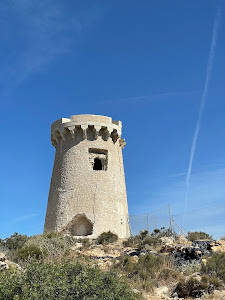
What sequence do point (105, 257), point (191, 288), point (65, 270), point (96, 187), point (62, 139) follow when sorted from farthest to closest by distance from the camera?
point (62, 139)
point (96, 187)
point (105, 257)
point (191, 288)
point (65, 270)

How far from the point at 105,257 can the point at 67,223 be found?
5.49 m

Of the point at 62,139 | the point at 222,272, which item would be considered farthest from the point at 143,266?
the point at 62,139

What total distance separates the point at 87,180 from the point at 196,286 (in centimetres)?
1108

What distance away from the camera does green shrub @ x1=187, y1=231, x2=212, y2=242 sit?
16602mm

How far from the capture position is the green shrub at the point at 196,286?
9898 millimetres

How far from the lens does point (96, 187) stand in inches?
792

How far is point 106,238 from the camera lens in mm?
18188

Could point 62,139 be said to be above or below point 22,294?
above

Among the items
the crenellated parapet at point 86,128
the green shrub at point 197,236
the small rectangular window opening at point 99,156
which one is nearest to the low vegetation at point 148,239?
the green shrub at point 197,236

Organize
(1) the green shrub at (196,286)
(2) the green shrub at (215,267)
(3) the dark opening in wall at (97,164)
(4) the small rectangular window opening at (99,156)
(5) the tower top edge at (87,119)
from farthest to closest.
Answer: (3) the dark opening in wall at (97,164), (5) the tower top edge at (87,119), (4) the small rectangular window opening at (99,156), (2) the green shrub at (215,267), (1) the green shrub at (196,286)

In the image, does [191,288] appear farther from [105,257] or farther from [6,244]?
[6,244]

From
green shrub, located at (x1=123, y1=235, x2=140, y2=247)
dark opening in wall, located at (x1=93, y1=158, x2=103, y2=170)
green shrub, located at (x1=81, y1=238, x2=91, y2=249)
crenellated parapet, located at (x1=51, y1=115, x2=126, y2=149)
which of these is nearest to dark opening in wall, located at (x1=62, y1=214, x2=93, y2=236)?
green shrub, located at (x1=81, y1=238, x2=91, y2=249)

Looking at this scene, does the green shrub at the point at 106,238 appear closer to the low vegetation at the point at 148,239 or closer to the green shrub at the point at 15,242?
the low vegetation at the point at 148,239

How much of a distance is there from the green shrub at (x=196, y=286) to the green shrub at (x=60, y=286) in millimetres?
3383
